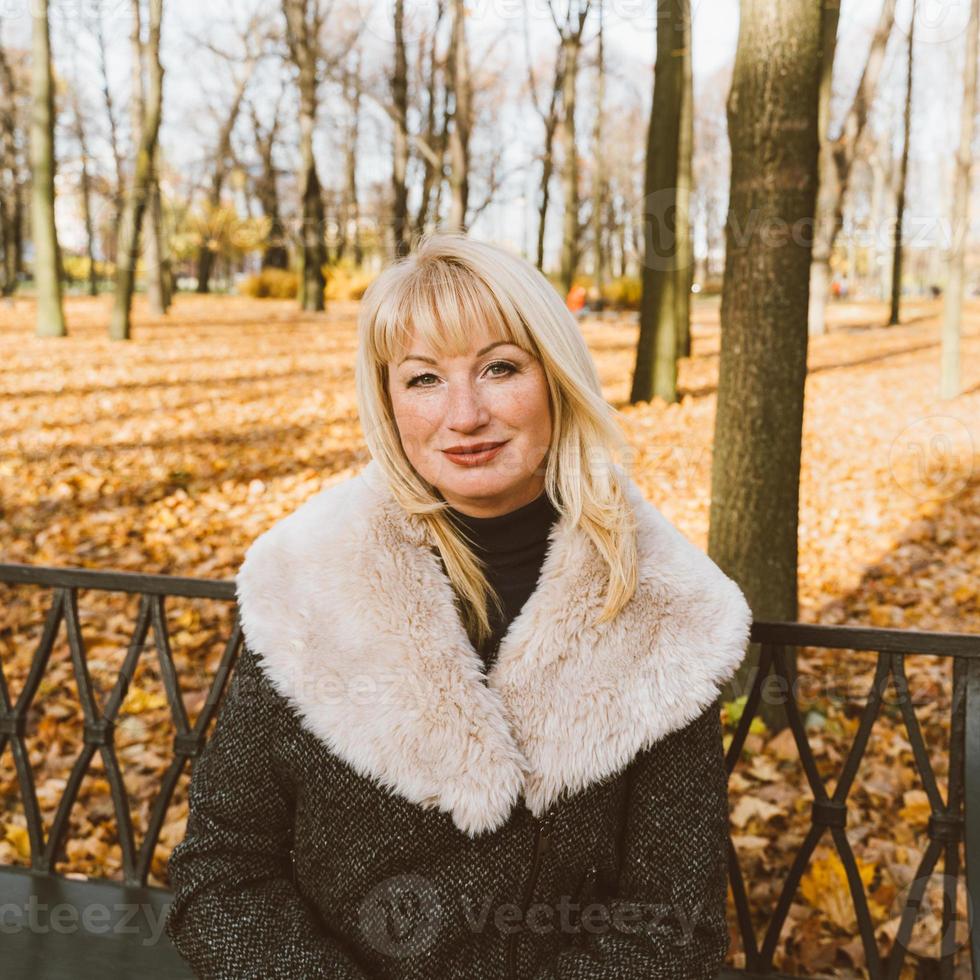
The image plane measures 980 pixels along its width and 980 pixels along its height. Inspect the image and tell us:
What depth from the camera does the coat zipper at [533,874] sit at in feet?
5.50

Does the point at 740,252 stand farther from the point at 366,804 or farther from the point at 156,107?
the point at 156,107

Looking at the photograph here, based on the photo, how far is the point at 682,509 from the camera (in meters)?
6.80

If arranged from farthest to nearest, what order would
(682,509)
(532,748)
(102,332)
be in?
(102,332)
(682,509)
(532,748)

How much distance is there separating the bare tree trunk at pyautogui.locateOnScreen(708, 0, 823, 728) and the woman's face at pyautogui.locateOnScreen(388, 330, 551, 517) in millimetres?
2176

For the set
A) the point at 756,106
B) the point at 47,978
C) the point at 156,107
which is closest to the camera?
the point at 47,978

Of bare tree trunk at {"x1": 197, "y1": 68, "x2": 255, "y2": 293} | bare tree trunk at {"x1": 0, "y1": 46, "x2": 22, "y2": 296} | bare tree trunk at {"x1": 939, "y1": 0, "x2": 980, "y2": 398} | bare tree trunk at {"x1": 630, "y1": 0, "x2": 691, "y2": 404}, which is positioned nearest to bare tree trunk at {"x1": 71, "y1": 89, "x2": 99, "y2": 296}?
bare tree trunk at {"x1": 0, "y1": 46, "x2": 22, "y2": 296}

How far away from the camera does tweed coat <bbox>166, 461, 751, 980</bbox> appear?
1.65 m

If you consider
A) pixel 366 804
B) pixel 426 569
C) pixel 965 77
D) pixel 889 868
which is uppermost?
pixel 965 77

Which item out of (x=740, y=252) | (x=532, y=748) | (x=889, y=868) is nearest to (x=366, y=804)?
(x=532, y=748)

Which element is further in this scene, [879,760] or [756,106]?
[879,760]

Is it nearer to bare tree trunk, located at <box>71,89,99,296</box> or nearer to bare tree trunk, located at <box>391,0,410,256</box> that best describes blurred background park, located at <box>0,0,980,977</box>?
bare tree trunk, located at <box>391,0,410,256</box>

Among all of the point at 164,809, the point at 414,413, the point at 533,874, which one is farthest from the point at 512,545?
the point at 164,809

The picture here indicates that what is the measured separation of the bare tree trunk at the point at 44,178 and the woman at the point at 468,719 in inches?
590

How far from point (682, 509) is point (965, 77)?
7.86 m
